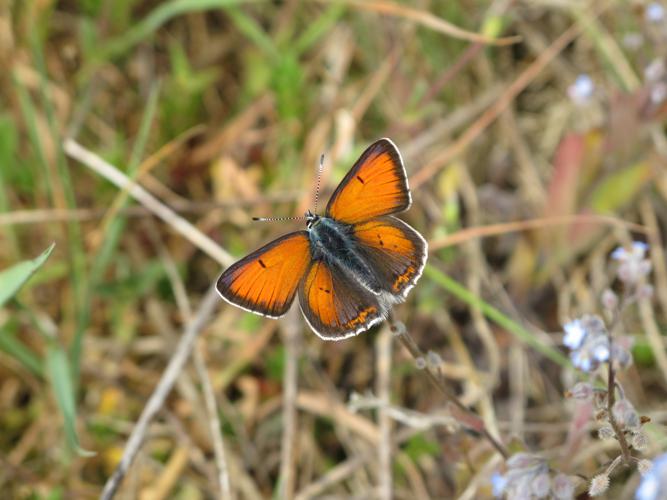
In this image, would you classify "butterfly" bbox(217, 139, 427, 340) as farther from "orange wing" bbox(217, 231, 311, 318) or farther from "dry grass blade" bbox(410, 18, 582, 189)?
"dry grass blade" bbox(410, 18, 582, 189)

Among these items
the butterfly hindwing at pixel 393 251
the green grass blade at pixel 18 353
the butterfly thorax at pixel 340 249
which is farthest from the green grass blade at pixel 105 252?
the butterfly hindwing at pixel 393 251

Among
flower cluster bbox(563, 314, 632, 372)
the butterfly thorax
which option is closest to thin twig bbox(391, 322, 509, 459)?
the butterfly thorax

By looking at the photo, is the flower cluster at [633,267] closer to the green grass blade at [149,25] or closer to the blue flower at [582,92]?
the blue flower at [582,92]

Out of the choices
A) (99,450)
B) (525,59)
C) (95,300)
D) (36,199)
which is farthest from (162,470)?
(525,59)

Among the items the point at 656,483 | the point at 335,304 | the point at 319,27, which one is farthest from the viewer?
the point at 319,27

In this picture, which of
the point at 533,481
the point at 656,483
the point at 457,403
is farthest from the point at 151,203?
the point at 656,483

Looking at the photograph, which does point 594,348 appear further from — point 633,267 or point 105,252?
point 105,252
